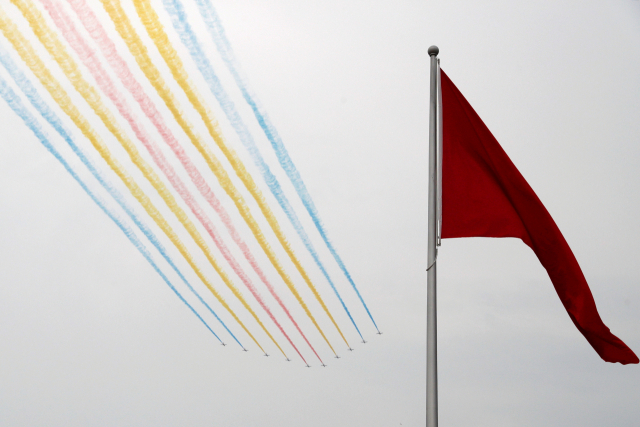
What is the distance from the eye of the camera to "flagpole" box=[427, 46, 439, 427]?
9539 millimetres

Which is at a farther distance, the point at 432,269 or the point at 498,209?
the point at 498,209

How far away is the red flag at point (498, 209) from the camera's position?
Answer: 10492 mm

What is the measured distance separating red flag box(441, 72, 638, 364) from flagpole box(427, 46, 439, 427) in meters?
0.52

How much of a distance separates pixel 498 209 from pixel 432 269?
2.11 metres

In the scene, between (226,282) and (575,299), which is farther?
(226,282)

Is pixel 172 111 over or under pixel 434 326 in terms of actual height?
over

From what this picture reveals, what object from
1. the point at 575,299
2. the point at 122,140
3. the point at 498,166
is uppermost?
the point at 122,140

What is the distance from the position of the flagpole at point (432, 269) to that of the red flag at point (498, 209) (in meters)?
0.52

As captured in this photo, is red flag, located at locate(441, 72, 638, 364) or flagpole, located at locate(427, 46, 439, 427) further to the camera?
red flag, located at locate(441, 72, 638, 364)

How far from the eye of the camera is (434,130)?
10820mm

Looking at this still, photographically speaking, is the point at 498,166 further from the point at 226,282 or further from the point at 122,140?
the point at 226,282

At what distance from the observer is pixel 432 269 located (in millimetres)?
10062

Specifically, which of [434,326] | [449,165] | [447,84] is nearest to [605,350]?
[434,326]

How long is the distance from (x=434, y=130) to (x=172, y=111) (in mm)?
8715
